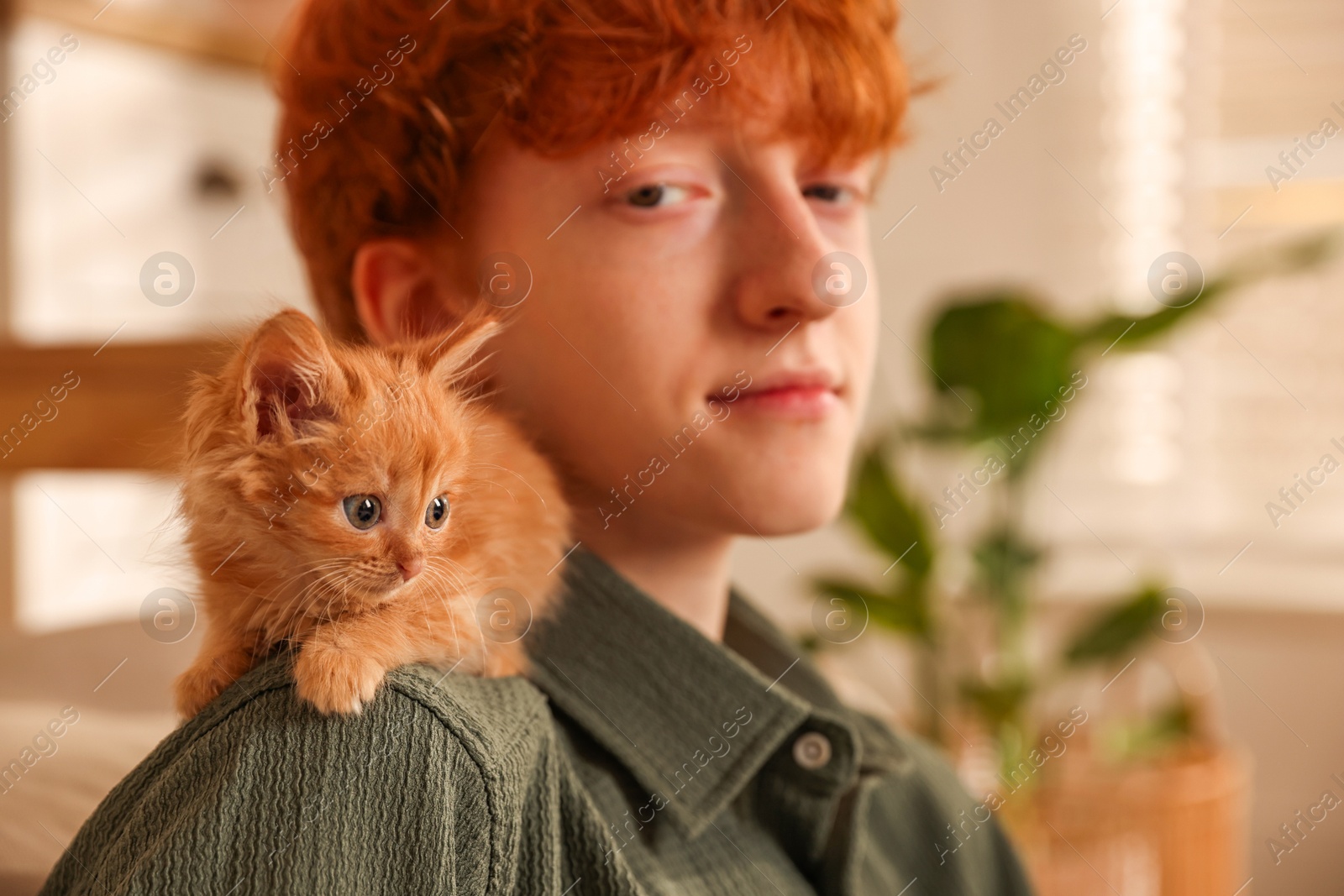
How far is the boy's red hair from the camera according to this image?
2.84 feet

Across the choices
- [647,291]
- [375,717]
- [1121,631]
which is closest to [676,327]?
[647,291]

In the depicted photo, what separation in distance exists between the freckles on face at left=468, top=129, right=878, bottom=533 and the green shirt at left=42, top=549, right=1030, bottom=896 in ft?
0.40

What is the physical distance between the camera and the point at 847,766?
919 millimetres

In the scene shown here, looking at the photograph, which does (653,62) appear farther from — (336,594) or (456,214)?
(336,594)

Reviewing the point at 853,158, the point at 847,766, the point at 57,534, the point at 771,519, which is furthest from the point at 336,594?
the point at 57,534

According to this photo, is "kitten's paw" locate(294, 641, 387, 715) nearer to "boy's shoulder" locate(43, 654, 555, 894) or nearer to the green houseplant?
"boy's shoulder" locate(43, 654, 555, 894)

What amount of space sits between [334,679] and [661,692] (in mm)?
376

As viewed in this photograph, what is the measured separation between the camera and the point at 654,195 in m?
0.88

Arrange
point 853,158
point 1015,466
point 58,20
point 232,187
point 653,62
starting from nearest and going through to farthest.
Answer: point 653,62 → point 853,158 → point 1015,466 → point 58,20 → point 232,187

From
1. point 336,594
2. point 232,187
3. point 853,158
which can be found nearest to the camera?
point 336,594

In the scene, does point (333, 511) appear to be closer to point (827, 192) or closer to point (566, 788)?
point (566, 788)

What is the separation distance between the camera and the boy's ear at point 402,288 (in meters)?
0.93

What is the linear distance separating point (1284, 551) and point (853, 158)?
2.61 meters

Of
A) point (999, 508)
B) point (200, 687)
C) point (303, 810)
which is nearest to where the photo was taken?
point (303, 810)
